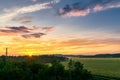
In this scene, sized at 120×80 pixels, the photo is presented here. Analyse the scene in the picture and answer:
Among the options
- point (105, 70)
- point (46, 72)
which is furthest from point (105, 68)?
point (46, 72)

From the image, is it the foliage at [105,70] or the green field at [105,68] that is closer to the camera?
the foliage at [105,70]

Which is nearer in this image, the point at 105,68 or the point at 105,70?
the point at 105,70

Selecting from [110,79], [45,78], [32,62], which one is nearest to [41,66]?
[32,62]

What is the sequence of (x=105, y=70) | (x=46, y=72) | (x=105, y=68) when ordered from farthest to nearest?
(x=105, y=68) < (x=105, y=70) < (x=46, y=72)

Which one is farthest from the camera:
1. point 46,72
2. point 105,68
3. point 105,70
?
point 105,68

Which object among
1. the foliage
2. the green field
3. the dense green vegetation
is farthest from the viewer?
the green field

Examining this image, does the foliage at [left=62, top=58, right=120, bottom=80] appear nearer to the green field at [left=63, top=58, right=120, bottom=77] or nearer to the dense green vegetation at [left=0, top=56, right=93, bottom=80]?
the green field at [left=63, top=58, right=120, bottom=77]

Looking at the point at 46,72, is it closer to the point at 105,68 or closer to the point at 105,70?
the point at 105,70

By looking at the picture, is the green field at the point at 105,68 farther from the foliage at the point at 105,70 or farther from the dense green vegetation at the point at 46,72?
the dense green vegetation at the point at 46,72

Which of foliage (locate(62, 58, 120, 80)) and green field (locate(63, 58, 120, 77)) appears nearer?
Result: foliage (locate(62, 58, 120, 80))

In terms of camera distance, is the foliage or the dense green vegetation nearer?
the dense green vegetation

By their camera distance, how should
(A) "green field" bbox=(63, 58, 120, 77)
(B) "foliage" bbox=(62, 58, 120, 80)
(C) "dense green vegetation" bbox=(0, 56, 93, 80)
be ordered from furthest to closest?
(A) "green field" bbox=(63, 58, 120, 77)
(B) "foliage" bbox=(62, 58, 120, 80)
(C) "dense green vegetation" bbox=(0, 56, 93, 80)

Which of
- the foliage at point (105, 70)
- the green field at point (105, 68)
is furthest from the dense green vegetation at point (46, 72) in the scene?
the green field at point (105, 68)

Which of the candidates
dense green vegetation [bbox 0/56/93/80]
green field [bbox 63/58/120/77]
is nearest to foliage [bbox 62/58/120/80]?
green field [bbox 63/58/120/77]
